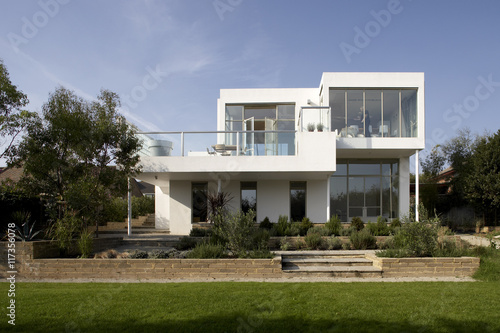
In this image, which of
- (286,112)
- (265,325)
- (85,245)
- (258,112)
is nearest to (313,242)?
(85,245)

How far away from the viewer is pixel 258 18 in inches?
461

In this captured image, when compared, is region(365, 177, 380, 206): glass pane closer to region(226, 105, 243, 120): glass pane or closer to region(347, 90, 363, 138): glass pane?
region(347, 90, 363, 138): glass pane

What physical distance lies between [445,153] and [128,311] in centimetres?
2388

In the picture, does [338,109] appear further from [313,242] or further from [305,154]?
[313,242]

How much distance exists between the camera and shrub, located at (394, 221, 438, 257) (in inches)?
356

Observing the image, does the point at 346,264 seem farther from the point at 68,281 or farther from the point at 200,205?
the point at 200,205

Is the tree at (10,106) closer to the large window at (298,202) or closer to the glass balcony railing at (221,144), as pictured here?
the glass balcony railing at (221,144)

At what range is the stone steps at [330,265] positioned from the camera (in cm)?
851

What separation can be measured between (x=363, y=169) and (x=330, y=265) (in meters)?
9.88

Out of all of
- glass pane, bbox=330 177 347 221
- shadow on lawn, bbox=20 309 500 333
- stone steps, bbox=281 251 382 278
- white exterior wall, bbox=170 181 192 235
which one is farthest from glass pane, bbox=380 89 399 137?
shadow on lawn, bbox=20 309 500 333

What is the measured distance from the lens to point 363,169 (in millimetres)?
18016

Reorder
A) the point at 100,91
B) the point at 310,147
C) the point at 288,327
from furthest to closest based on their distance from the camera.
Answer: the point at 310,147
the point at 100,91
the point at 288,327

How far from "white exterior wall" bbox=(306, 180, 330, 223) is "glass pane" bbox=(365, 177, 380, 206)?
90.3 inches

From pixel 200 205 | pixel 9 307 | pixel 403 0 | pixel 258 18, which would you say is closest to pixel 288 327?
pixel 9 307
